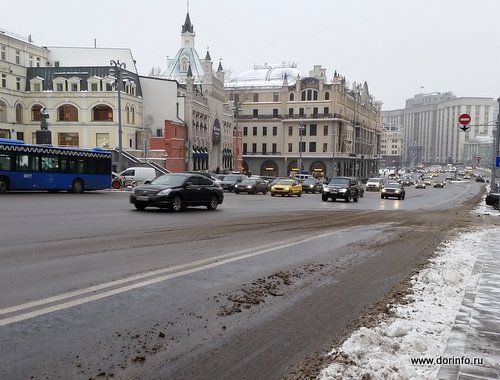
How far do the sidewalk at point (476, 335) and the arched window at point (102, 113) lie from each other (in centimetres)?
5329

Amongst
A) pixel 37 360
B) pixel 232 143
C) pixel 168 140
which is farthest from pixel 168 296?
pixel 232 143

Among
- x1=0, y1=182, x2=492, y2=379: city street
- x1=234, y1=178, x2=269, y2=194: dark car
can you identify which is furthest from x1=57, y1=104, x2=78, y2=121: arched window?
x1=0, y1=182, x2=492, y2=379: city street

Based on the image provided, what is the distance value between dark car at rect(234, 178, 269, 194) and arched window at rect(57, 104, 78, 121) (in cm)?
2592

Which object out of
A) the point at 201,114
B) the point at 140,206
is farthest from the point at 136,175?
the point at 201,114

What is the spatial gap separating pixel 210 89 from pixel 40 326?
7389 centimetres

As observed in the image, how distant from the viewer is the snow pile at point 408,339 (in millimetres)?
4391

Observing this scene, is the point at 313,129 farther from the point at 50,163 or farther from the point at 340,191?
the point at 50,163

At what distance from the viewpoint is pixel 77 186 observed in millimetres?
30219

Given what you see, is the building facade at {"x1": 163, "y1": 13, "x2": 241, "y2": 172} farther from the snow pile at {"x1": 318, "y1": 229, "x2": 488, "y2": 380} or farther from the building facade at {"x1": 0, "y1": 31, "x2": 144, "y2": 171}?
the snow pile at {"x1": 318, "y1": 229, "x2": 488, "y2": 380}

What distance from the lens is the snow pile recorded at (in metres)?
4.39

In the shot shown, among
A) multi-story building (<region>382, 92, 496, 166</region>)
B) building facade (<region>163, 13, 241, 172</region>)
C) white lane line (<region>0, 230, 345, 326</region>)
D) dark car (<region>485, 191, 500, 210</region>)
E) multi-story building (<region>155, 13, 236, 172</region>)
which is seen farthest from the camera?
multi-story building (<region>382, 92, 496, 166</region>)

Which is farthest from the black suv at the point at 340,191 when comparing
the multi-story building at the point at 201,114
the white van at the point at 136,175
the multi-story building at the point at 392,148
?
the multi-story building at the point at 392,148

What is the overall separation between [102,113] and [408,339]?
56.1m

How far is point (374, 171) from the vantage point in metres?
140
